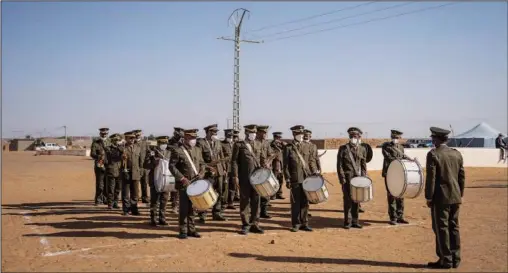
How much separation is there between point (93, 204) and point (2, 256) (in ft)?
22.5

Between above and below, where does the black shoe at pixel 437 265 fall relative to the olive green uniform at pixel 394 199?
below

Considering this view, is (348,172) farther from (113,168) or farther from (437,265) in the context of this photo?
(113,168)

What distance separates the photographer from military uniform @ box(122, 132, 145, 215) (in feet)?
40.0

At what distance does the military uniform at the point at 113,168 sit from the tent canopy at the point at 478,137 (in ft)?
143

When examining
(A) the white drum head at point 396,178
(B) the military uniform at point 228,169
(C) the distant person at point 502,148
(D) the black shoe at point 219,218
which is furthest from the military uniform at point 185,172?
(C) the distant person at point 502,148

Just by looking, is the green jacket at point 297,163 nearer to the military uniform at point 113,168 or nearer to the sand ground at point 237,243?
the sand ground at point 237,243

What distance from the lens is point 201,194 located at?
8.66m

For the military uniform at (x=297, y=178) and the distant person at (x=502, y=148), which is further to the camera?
the distant person at (x=502, y=148)

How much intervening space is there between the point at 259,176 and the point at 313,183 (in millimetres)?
1195

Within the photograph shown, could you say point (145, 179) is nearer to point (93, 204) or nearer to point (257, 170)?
point (93, 204)

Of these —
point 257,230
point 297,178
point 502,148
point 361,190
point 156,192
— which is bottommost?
point 257,230

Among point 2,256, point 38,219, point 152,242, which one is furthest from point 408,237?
point 38,219

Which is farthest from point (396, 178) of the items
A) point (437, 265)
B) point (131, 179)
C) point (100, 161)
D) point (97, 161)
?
point (97, 161)

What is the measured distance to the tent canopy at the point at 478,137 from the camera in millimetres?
50344
